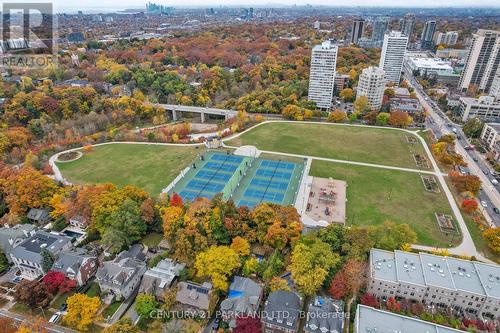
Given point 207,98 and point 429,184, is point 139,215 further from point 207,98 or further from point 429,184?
point 207,98

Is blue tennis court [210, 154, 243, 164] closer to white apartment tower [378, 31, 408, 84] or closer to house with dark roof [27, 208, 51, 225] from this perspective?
house with dark roof [27, 208, 51, 225]

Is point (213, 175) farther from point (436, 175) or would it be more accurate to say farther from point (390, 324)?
point (436, 175)

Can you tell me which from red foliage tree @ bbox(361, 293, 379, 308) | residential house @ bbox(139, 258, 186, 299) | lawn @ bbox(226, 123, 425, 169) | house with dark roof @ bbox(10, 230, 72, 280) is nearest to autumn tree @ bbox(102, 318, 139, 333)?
residential house @ bbox(139, 258, 186, 299)

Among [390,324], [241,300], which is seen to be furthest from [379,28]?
[241,300]

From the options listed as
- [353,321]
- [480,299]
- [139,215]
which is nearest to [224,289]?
[353,321]

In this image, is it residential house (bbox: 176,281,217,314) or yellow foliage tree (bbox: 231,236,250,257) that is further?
yellow foliage tree (bbox: 231,236,250,257)

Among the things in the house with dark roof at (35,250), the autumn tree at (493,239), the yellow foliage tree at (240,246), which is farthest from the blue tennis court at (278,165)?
the house with dark roof at (35,250)
